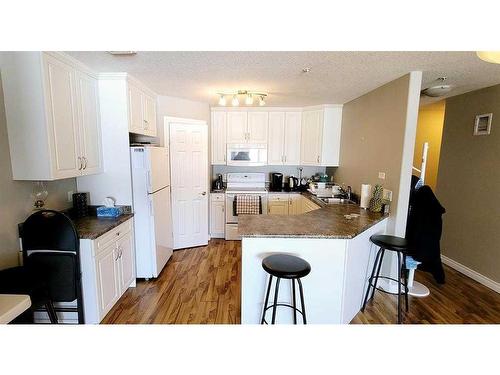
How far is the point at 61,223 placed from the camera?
1.74 m

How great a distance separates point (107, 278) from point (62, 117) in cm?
146

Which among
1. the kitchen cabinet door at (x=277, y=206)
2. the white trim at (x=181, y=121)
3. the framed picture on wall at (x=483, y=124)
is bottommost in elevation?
the kitchen cabinet door at (x=277, y=206)

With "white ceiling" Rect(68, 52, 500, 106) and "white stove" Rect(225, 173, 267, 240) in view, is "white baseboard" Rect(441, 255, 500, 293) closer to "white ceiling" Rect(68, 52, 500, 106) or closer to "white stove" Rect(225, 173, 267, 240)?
"white ceiling" Rect(68, 52, 500, 106)

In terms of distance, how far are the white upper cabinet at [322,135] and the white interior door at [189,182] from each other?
1.81 metres

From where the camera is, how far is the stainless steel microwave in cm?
417

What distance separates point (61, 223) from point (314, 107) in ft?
12.4

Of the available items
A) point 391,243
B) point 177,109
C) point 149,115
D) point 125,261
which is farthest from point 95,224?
point 391,243

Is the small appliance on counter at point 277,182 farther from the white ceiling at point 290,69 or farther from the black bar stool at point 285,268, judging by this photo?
the black bar stool at point 285,268

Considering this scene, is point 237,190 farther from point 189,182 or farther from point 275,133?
point 275,133

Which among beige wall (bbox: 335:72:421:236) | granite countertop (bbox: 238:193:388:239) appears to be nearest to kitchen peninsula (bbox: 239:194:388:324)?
granite countertop (bbox: 238:193:388:239)

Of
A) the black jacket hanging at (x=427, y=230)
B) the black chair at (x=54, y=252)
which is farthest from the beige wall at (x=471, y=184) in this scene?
the black chair at (x=54, y=252)

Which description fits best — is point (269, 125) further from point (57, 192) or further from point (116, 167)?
point (57, 192)

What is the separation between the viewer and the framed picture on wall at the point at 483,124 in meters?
2.75
